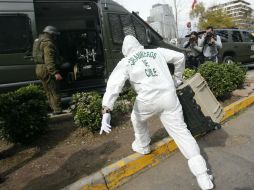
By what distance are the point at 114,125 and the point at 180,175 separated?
5.96ft

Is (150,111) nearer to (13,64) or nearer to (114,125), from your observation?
(114,125)

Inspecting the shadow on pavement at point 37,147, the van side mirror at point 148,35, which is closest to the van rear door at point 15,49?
the shadow on pavement at point 37,147

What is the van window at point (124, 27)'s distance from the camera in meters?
7.39

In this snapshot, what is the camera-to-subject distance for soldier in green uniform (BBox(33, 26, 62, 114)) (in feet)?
19.7

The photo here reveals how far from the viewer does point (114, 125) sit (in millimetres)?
5262

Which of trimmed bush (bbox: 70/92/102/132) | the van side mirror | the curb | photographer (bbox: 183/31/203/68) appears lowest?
the curb

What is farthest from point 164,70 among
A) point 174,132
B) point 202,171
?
point 202,171

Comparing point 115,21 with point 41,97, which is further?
point 115,21

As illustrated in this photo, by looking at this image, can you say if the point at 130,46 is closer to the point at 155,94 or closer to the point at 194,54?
the point at 155,94

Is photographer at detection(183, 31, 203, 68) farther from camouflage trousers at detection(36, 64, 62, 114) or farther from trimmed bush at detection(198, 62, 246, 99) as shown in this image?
camouflage trousers at detection(36, 64, 62, 114)

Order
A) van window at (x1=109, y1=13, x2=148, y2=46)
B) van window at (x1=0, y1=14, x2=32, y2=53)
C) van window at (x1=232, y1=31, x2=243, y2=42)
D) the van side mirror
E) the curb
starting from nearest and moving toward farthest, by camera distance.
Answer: the curb
van window at (x1=0, y1=14, x2=32, y2=53)
van window at (x1=109, y1=13, x2=148, y2=46)
the van side mirror
van window at (x1=232, y1=31, x2=243, y2=42)

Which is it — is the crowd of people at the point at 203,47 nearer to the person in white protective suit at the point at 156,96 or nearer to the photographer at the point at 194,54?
the photographer at the point at 194,54

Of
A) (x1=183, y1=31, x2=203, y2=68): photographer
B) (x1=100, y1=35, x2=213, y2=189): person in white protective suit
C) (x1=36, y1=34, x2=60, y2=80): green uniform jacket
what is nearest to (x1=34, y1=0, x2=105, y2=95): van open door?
(x1=36, y1=34, x2=60, y2=80): green uniform jacket

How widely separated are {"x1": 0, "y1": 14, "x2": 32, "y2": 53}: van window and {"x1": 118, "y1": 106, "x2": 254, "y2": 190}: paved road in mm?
4131
